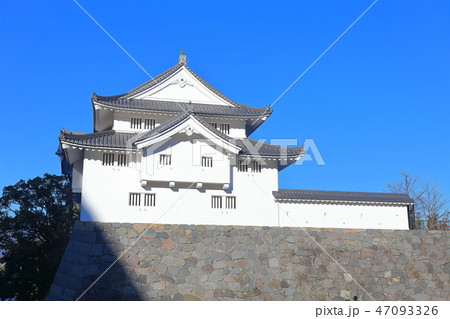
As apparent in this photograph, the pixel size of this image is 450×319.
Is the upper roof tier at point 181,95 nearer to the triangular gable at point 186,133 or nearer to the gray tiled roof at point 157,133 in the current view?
the gray tiled roof at point 157,133

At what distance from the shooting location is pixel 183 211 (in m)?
19.9

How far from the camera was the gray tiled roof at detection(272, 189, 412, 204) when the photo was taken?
20234 millimetres

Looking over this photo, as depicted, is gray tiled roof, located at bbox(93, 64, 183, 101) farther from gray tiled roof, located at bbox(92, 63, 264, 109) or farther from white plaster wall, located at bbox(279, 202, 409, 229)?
white plaster wall, located at bbox(279, 202, 409, 229)

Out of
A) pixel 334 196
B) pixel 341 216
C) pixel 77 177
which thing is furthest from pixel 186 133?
pixel 341 216

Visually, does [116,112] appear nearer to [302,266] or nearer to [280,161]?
[280,161]

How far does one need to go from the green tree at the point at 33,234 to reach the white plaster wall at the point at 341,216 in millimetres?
10872

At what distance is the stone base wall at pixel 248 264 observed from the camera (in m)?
11.9

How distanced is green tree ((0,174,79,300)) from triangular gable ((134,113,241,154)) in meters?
7.43

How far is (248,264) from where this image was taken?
42.4 ft

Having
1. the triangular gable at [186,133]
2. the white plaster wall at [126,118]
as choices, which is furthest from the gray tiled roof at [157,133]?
the white plaster wall at [126,118]

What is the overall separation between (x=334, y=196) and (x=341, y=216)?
2.95 feet

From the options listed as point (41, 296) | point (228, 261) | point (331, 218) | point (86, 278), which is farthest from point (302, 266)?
point (41, 296)

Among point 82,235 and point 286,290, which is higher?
point 82,235

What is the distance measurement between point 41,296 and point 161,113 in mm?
9843
